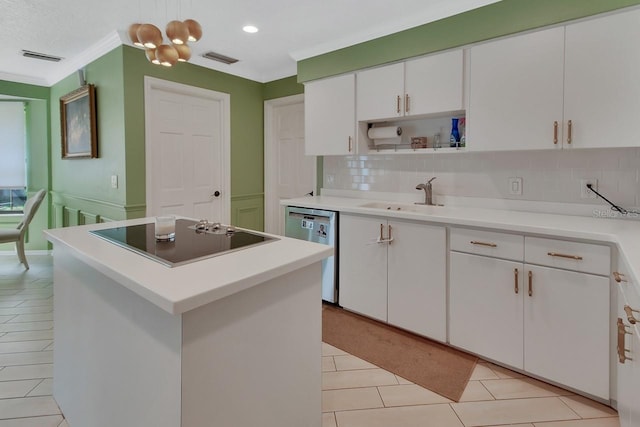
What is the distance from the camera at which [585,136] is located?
211 cm

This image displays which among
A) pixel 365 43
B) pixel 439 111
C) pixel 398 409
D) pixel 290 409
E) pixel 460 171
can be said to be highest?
pixel 365 43

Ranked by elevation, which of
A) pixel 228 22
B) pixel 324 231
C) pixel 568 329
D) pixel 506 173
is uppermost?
pixel 228 22

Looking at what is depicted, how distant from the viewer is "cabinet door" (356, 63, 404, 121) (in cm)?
291

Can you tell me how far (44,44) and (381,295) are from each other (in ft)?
13.0

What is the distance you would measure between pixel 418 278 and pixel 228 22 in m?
2.49

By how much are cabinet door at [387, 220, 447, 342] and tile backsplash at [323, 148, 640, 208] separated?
0.66 metres

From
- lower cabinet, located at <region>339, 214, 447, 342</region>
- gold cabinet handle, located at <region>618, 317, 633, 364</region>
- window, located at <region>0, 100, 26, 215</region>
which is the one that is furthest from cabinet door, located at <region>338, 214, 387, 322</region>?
window, located at <region>0, 100, 26, 215</region>

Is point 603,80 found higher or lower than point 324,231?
higher

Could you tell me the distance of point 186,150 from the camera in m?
3.86

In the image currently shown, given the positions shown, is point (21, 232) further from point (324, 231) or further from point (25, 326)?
point (324, 231)

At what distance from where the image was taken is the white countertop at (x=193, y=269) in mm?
999

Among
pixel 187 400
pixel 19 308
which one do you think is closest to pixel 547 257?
pixel 187 400

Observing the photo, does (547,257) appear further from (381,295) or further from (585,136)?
(381,295)

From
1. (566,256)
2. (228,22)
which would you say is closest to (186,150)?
(228,22)
